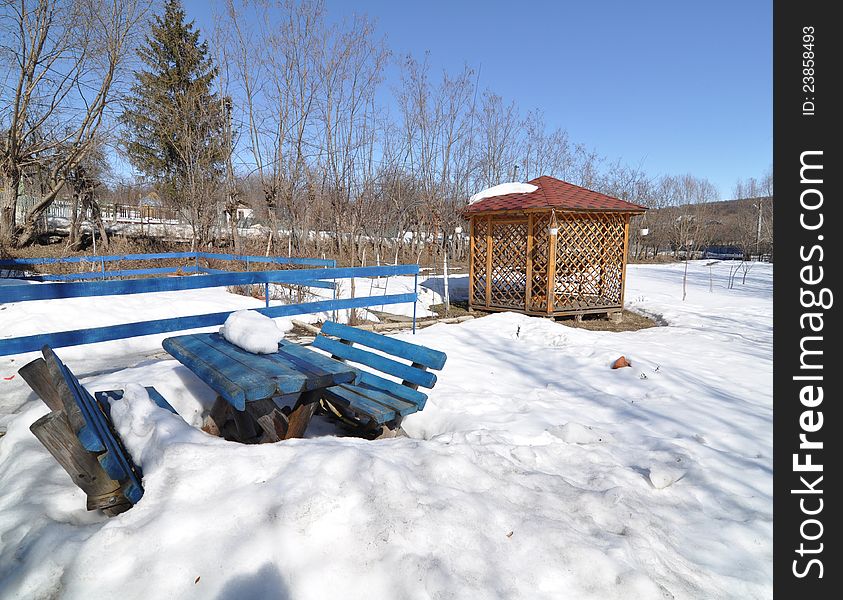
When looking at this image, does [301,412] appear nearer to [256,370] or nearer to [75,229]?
[256,370]

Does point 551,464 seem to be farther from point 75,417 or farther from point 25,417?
point 25,417

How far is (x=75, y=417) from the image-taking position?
1557mm

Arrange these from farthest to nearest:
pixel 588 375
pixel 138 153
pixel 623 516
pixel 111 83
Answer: pixel 138 153, pixel 111 83, pixel 588 375, pixel 623 516

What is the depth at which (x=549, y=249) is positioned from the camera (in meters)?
8.88

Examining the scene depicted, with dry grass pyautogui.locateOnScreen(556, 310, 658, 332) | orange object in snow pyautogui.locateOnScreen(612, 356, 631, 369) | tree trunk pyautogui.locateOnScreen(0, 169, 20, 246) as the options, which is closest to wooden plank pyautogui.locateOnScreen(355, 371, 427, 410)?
orange object in snow pyautogui.locateOnScreen(612, 356, 631, 369)

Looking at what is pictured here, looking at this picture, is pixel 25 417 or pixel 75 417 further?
pixel 25 417

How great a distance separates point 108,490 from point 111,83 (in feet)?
50.3

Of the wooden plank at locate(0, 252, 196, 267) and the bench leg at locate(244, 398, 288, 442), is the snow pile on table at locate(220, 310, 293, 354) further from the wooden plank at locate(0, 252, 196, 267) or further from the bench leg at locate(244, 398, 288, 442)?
the wooden plank at locate(0, 252, 196, 267)

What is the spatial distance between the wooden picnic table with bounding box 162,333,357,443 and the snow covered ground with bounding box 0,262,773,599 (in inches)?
7.4

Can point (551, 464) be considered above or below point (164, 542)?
below

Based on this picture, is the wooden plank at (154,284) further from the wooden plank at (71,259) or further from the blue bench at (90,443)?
the wooden plank at (71,259)

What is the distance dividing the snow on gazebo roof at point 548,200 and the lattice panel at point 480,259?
1.59ft

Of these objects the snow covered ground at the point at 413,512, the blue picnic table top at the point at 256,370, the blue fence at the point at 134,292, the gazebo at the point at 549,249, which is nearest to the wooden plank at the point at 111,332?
the blue fence at the point at 134,292
